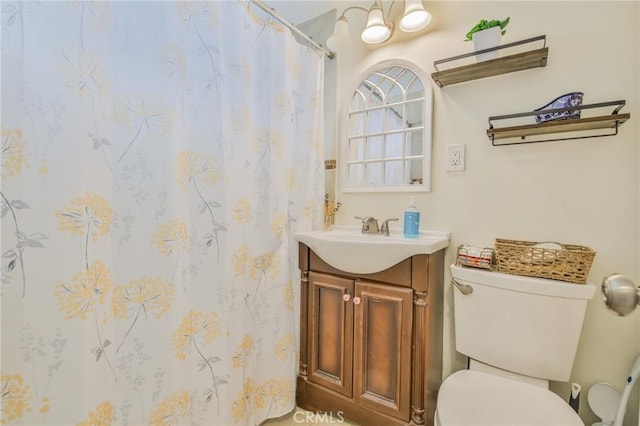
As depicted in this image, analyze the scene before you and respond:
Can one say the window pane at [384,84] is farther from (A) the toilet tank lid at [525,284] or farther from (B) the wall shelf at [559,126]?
(A) the toilet tank lid at [525,284]

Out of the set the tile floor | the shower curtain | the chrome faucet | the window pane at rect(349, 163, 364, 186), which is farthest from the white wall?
the shower curtain

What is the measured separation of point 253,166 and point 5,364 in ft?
2.98

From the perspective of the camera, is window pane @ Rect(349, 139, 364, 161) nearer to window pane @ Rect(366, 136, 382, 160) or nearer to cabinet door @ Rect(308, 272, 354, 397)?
window pane @ Rect(366, 136, 382, 160)

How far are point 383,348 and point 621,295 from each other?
91 cm

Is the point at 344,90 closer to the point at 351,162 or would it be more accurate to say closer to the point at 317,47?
the point at 317,47

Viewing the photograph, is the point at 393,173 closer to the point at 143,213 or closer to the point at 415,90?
the point at 415,90

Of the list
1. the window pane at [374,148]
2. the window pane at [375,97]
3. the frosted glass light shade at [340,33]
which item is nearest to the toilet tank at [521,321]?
the window pane at [374,148]

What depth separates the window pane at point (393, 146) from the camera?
152 cm

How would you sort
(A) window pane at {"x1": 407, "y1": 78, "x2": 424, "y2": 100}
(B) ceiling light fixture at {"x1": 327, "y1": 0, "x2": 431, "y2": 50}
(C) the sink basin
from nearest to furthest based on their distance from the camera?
(C) the sink basin → (B) ceiling light fixture at {"x1": 327, "y1": 0, "x2": 431, "y2": 50} → (A) window pane at {"x1": 407, "y1": 78, "x2": 424, "y2": 100}

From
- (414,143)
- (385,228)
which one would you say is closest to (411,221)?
(385,228)

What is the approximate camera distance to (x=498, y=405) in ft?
2.99

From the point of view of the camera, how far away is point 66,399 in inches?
29.7

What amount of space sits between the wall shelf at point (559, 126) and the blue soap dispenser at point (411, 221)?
0.44 m

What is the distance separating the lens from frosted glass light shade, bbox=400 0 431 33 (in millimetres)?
1332
